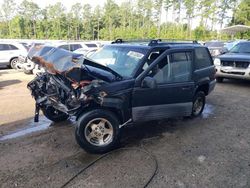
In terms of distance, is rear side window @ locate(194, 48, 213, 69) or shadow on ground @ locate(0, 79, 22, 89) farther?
shadow on ground @ locate(0, 79, 22, 89)

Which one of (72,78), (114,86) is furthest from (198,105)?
(72,78)

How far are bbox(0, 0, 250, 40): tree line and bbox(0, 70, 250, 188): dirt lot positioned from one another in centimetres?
3826

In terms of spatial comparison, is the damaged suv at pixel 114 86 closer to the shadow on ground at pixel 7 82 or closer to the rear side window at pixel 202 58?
the rear side window at pixel 202 58

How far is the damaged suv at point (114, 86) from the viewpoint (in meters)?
4.02

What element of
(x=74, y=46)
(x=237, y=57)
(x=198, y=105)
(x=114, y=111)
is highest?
(x=74, y=46)

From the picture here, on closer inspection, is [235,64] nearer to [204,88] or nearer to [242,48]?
[242,48]

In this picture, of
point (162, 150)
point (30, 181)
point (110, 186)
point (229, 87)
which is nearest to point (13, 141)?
point (30, 181)

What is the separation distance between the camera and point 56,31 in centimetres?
5169

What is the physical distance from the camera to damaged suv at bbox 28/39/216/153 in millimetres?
4016

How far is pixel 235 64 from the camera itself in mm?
9844

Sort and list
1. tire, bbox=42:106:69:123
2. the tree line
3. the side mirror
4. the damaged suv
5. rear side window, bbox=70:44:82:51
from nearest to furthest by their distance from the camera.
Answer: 1. the damaged suv
2. the side mirror
3. tire, bbox=42:106:69:123
4. rear side window, bbox=70:44:82:51
5. the tree line

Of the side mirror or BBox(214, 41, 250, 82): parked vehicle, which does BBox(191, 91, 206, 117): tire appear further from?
BBox(214, 41, 250, 82): parked vehicle

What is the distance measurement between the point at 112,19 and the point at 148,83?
174 feet

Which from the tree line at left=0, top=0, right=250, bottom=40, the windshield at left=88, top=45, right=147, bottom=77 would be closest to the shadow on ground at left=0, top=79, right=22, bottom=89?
the windshield at left=88, top=45, right=147, bottom=77
